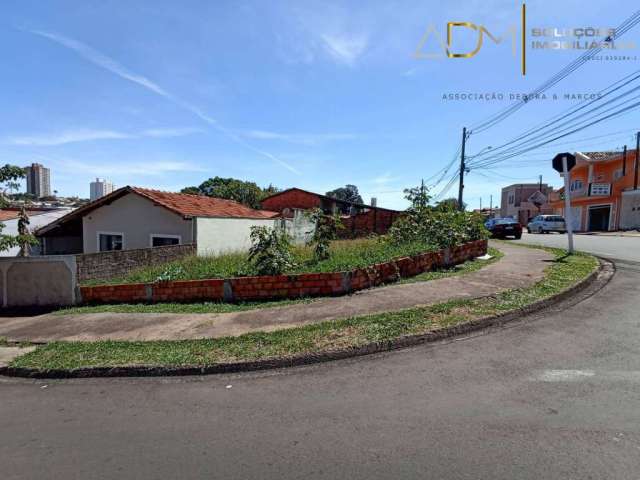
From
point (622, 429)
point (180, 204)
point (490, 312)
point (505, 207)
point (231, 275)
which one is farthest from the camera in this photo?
point (505, 207)

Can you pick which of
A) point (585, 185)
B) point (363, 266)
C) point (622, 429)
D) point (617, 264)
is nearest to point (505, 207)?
point (585, 185)

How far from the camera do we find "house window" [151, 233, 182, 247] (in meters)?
14.2

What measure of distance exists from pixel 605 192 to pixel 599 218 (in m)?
3.18

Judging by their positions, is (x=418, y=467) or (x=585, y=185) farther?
(x=585, y=185)

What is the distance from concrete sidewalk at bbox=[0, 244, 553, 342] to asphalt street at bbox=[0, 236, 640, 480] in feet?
4.89

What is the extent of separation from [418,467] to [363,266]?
5274 mm

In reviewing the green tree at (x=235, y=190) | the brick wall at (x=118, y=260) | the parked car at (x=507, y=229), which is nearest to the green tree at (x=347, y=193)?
the green tree at (x=235, y=190)

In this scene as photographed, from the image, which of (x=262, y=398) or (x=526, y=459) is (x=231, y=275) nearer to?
(x=262, y=398)

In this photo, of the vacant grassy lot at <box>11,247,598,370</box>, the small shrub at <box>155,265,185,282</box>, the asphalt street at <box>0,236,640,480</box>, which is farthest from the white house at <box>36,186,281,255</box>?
the asphalt street at <box>0,236,640,480</box>

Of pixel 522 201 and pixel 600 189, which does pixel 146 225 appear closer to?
pixel 600 189

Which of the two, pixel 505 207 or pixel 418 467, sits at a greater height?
pixel 505 207

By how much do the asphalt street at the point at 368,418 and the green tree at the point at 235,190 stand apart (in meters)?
47.1

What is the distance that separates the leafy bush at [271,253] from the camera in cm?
784

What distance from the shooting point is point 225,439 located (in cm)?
284
